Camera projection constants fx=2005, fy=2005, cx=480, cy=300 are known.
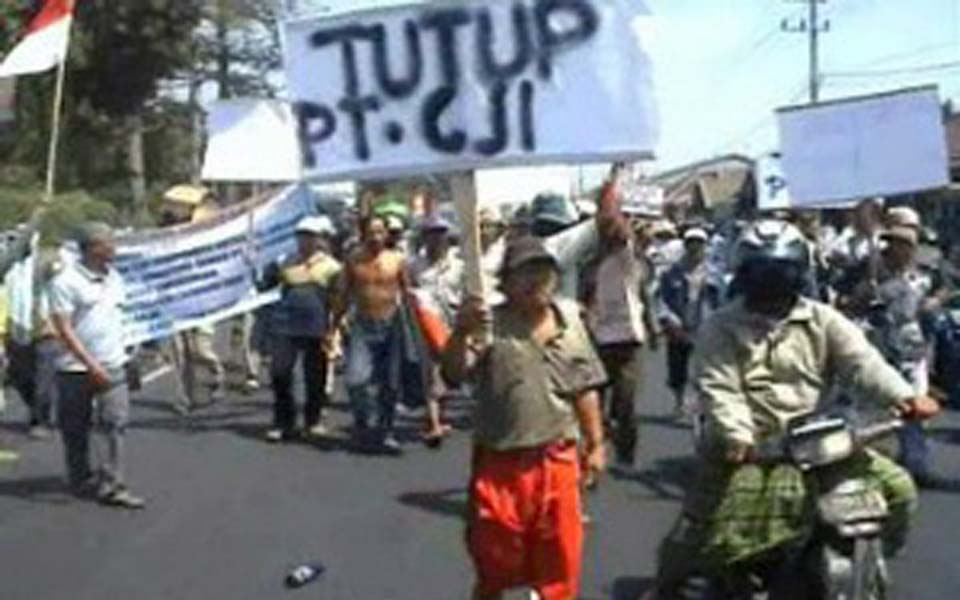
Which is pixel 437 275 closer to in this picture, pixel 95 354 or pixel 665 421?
pixel 665 421

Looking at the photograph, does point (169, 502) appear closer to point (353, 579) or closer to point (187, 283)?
point (353, 579)

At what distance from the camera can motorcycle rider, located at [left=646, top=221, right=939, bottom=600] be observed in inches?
250

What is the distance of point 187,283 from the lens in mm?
16016

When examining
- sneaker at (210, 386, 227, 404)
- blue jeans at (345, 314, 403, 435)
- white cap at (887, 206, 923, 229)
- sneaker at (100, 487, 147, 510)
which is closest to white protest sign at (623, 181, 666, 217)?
white cap at (887, 206, 923, 229)

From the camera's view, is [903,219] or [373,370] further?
[373,370]

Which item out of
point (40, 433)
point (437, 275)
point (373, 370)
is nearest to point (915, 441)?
point (373, 370)

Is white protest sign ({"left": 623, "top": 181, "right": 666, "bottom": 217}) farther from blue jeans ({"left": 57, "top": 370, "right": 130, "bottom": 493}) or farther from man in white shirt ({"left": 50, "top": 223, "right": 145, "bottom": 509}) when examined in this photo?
blue jeans ({"left": 57, "top": 370, "right": 130, "bottom": 493})

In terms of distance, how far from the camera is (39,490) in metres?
11.5

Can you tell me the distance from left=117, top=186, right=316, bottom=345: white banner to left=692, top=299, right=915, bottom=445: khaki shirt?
9.26 m

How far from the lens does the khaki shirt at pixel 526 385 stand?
6578 mm

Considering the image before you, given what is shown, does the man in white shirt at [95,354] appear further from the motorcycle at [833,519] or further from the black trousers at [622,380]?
the motorcycle at [833,519]

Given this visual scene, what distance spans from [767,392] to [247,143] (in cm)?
841

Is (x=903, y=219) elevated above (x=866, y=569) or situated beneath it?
elevated above

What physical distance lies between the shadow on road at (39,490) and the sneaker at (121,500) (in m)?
0.28
